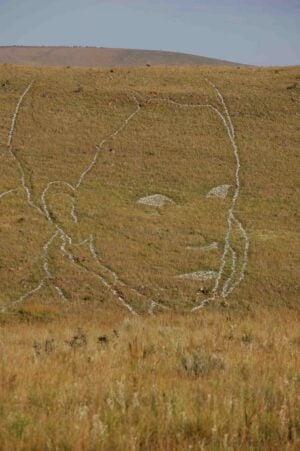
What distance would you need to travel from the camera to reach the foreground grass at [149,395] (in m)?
6.27

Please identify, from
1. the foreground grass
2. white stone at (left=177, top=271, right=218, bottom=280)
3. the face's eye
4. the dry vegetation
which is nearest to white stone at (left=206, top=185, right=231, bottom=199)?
the dry vegetation

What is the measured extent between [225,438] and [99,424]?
1.20 m

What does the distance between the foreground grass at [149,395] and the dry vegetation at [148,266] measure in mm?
27

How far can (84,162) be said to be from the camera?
38.2m

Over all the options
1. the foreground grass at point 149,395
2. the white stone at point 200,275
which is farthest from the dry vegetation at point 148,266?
the white stone at point 200,275

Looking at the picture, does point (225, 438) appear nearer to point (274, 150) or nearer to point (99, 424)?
point (99, 424)

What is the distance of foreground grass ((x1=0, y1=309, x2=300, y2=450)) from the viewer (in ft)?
20.6

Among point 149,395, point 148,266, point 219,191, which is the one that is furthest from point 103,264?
point 149,395

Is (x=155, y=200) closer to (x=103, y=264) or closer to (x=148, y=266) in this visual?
(x=148, y=266)

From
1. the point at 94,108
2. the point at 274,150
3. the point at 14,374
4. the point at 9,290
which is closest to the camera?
the point at 14,374

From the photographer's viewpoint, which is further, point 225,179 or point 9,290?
point 225,179

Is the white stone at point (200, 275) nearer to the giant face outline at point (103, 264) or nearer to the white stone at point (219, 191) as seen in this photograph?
the giant face outline at point (103, 264)

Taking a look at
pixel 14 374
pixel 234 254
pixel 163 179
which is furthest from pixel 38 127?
pixel 14 374

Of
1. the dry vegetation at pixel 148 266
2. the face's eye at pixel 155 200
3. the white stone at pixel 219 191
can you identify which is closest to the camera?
the dry vegetation at pixel 148 266
